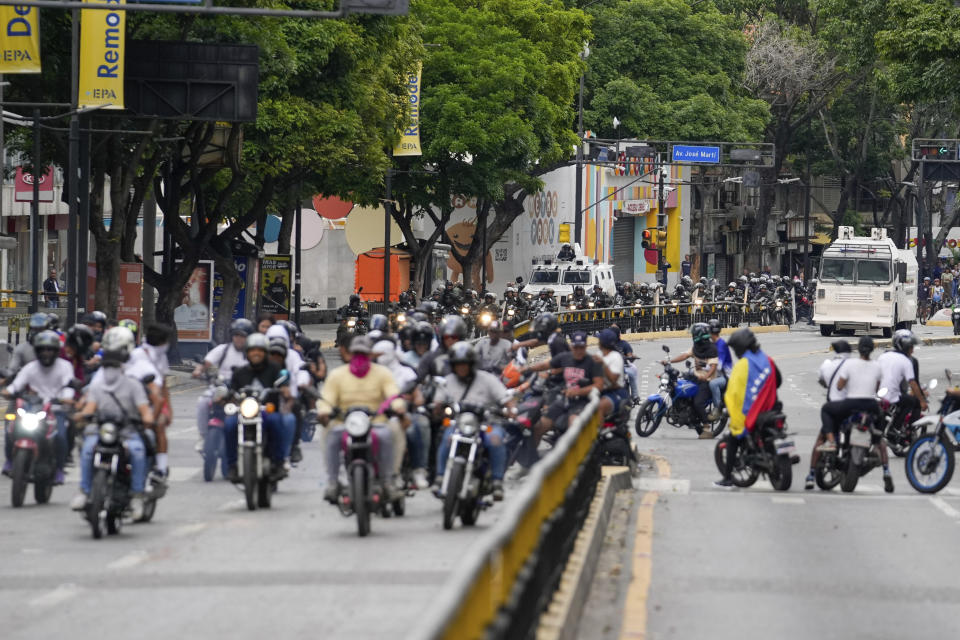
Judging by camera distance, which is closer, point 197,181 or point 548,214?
point 197,181

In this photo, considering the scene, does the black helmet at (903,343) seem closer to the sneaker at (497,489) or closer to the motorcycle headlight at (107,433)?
the sneaker at (497,489)

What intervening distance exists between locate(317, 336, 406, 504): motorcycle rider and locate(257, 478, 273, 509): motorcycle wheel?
1487 mm

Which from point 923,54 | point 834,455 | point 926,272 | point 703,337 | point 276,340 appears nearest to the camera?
point 276,340

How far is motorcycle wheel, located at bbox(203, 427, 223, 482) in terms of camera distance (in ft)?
58.5

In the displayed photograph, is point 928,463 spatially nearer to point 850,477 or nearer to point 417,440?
point 850,477

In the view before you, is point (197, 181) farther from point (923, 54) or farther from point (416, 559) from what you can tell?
point (416, 559)

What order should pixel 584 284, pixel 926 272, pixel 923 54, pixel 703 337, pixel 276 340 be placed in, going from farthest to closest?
pixel 926 272 → pixel 584 284 → pixel 923 54 → pixel 703 337 → pixel 276 340

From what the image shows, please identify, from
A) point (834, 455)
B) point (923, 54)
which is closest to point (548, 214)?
point (923, 54)

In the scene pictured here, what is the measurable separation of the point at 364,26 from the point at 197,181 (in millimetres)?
5096

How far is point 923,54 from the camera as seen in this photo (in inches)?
1373

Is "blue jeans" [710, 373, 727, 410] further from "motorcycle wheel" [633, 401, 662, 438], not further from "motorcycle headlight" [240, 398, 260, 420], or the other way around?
"motorcycle headlight" [240, 398, 260, 420]

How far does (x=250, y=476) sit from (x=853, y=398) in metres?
6.49

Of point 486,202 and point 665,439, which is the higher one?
point 486,202

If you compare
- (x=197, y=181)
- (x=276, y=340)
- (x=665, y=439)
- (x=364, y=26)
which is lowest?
(x=665, y=439)
